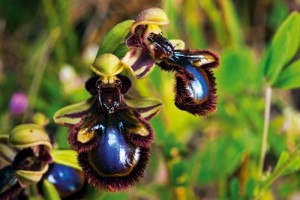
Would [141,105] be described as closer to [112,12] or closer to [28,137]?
[28,137]

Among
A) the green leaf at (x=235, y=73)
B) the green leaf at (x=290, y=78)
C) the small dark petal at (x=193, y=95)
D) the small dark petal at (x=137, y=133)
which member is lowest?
the small dark petal at (x=137, y=133)

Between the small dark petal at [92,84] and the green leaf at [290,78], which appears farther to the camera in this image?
the green leaf at [290,78]

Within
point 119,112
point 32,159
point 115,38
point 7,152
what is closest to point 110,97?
point 119,112

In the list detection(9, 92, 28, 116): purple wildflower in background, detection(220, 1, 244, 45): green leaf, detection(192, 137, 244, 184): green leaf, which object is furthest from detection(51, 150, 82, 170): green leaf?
detection(220, 1, 244, 45): green leaf

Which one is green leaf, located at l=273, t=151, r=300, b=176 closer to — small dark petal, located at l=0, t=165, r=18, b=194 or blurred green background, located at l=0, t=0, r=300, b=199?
blurred green background, located at l=0, t=0, r=300, b=199

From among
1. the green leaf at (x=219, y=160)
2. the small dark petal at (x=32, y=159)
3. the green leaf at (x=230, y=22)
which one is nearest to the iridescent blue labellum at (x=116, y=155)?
the small dark petal at (x=32, y=159)

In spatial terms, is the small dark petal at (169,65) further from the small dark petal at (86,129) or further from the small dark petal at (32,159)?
the small dark petal at (32,159)
